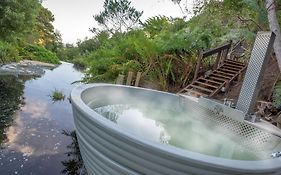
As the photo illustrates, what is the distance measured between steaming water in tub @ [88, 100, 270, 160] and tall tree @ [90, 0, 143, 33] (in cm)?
1696

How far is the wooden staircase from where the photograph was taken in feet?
19.1

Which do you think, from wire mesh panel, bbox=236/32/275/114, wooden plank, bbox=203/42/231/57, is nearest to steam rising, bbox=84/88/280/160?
wire mesh panel, bbox=236/32/275/114

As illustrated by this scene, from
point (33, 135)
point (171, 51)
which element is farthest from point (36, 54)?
point (33, 135)

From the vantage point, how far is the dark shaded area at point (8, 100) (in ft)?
14.9

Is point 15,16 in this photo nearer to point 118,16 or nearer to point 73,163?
point 73,163

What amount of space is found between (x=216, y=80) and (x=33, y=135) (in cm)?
404

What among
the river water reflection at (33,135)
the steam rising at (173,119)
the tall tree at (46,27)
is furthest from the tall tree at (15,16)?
the tall tree at (46,27)

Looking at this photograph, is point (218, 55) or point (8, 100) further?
point (218, 55)

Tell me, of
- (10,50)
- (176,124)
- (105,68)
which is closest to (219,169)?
(176,124)

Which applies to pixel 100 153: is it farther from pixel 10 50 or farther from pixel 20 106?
pixel 10 50

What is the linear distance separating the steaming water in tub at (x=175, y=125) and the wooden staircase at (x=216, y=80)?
1864 mm

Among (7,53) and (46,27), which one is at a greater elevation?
(46,27)

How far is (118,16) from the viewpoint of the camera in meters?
20.7

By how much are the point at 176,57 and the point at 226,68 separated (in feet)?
4.67
